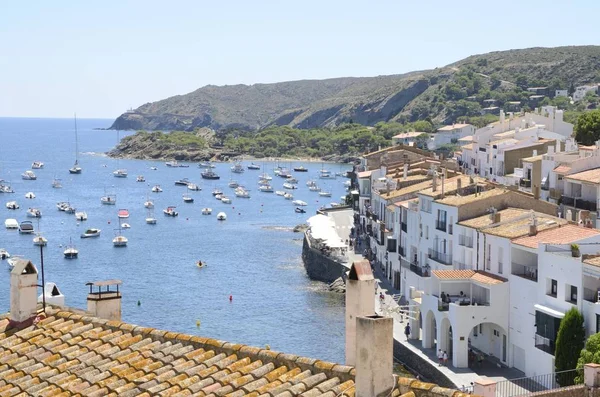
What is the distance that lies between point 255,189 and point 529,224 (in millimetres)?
110467

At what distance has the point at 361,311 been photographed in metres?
11.2

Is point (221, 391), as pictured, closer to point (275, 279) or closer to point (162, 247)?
point (275, 279)

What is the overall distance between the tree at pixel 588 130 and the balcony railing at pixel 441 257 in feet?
84.2

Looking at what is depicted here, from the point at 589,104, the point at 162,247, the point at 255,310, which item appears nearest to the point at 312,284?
the point at 255,310

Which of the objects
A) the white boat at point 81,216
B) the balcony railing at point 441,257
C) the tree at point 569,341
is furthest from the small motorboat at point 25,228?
the tree at point 569,341

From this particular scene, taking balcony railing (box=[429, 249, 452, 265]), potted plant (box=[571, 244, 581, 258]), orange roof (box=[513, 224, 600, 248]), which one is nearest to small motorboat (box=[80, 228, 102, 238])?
balcony railing (box=[429, 249, 452, 265])

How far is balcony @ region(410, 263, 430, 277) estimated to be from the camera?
4926 cm

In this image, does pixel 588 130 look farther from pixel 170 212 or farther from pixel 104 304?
pixel 104 304

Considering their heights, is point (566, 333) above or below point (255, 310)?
above

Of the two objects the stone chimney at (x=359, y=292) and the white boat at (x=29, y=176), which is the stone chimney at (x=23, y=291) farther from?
the white boat at (x=29, y=176)

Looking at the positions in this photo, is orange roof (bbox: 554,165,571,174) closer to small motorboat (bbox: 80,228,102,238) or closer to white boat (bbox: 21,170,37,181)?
small motorboat (bbox: 80,228,102,238)

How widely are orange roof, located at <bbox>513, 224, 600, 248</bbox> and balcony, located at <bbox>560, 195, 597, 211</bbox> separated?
32.4ft

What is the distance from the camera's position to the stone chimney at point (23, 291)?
14.1m

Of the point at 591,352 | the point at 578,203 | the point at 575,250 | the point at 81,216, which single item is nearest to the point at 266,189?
the point at 81,216
